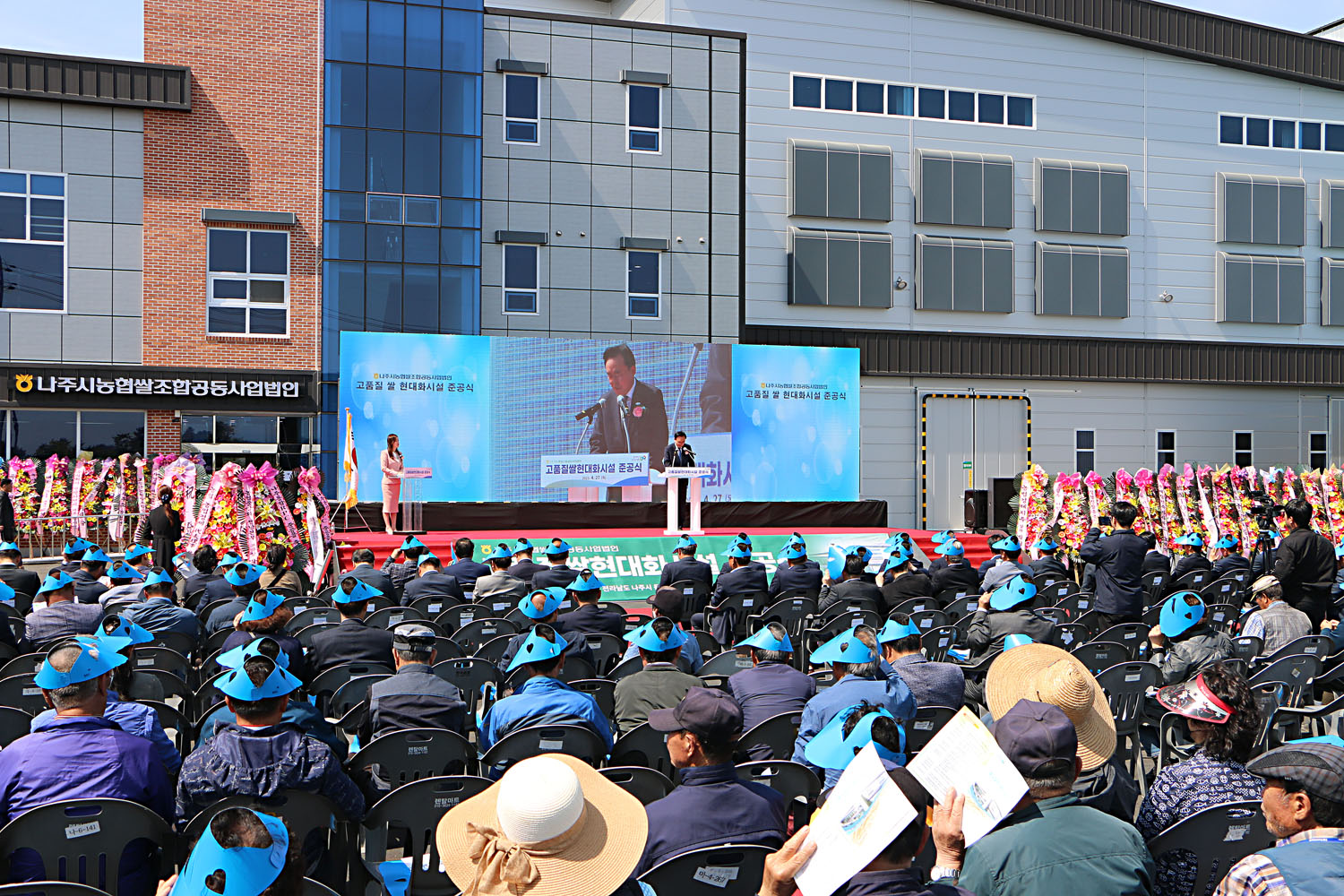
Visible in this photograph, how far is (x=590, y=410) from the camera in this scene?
21.9 m

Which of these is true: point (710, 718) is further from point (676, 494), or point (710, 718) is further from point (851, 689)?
point (676, 494)

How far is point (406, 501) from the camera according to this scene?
65.7ft

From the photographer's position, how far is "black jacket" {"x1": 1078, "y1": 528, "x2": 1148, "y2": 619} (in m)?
9.33

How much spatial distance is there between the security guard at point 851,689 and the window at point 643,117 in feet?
64.1

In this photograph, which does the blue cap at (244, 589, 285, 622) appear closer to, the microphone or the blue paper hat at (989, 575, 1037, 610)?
the blue paper hat at (989, 575, 1037, 610)

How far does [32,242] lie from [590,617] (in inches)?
672

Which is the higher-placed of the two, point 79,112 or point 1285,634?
point 79,112

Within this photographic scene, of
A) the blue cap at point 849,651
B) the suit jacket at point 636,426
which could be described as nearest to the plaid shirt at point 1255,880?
the blue cap at point 849,651

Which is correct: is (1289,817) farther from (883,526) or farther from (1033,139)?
(1033,139)

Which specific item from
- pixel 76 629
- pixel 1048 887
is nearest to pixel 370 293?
pixel 76 629

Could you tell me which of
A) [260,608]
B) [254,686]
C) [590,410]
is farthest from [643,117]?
[254,686]

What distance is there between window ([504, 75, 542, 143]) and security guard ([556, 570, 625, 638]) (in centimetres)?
1630

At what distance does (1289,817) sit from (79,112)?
22.8m

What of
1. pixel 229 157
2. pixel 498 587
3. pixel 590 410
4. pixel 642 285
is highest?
pixel 229 157
